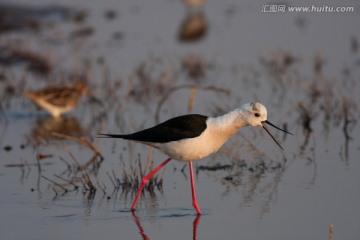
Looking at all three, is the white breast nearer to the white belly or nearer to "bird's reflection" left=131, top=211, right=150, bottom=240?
the white belly

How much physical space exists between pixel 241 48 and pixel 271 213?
8.78 meters

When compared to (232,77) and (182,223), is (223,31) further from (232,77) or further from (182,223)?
(182,223)

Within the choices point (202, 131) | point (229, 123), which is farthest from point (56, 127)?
point (229, 123)

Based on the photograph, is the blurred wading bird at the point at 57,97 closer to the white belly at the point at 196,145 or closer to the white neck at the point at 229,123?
the white belly at the point at 196,145

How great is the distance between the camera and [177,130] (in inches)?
265

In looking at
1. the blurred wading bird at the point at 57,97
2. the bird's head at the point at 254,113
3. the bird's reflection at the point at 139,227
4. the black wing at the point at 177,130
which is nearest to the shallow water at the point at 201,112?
the bird's reflection at the point at 139,227

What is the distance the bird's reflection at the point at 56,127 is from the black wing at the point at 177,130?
290 cm

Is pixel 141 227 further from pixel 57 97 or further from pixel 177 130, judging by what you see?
pixel 57 97

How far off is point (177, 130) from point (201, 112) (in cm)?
360

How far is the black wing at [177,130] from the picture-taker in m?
6.68

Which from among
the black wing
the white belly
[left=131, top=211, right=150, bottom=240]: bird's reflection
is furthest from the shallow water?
the black wing

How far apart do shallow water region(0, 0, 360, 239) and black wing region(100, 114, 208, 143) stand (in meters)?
0.56

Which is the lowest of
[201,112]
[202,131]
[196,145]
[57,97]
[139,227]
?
[139,227]

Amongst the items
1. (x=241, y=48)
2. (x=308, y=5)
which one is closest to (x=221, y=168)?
(x=241, y=48)
